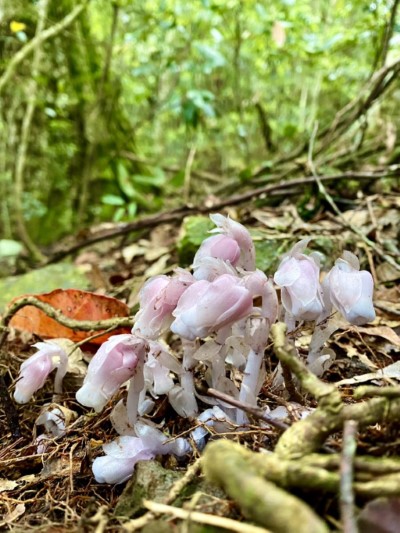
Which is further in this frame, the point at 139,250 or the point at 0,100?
the point at 0,100

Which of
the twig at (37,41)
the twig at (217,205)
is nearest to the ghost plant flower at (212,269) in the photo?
the twig at (217,205)

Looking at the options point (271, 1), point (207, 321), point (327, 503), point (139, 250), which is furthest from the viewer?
point (271, 1)

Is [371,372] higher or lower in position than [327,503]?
lower

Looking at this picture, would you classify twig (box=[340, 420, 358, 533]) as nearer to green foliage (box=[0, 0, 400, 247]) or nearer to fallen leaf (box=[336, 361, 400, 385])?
fallen leaf (box=[336, 361, 400, 385])

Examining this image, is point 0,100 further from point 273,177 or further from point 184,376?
point 184,376

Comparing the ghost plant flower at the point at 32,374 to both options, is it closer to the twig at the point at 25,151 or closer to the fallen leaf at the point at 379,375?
the fallen leaf at the point at 379,375

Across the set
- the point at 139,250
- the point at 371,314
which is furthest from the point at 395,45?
the point at 371,314
